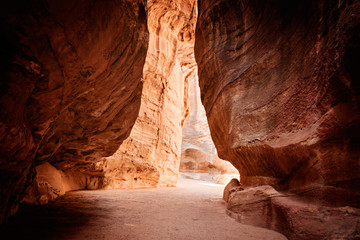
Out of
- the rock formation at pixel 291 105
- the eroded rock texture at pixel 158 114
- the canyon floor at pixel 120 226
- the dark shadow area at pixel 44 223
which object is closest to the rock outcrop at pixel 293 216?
the rock formation at pixel 291 105

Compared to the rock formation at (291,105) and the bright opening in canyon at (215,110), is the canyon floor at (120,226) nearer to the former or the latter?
the bright opening in canyon at (215,110)

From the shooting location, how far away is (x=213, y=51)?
14.4 ft

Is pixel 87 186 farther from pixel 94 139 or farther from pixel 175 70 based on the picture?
pixel 175 70

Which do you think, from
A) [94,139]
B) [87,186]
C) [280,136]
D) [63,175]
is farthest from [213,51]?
[87,186]

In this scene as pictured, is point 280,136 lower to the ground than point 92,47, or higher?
lower

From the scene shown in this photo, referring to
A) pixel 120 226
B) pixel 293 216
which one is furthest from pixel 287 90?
pixel 120 226

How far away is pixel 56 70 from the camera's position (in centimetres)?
163

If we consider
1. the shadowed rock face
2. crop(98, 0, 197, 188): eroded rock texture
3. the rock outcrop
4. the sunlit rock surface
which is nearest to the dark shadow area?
the rock outcrop

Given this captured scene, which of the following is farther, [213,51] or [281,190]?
[213,51]

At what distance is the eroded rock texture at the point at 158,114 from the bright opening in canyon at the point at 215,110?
2.47 meters

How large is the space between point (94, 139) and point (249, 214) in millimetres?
3311

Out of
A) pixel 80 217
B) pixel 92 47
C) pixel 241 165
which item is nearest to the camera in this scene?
pixel 92 47

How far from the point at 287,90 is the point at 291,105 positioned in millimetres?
269

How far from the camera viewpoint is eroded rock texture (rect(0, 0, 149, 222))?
4.03ft
